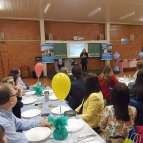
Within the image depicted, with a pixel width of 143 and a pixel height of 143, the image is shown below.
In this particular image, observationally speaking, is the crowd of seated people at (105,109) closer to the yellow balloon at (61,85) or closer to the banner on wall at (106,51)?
the yellow balloon at (61,85)

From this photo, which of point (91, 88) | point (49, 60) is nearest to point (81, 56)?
point (49, 60)

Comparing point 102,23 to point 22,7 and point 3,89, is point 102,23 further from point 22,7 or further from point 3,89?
point 3,89

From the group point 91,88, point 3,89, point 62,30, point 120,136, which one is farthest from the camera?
point 62,30

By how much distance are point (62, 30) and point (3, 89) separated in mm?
7615

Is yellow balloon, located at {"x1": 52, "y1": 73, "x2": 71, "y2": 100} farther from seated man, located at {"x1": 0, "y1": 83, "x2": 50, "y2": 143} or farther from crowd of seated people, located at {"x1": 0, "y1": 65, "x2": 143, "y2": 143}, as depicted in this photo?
seated man, located at {"x1": 0, "y1": 83, "x2": 50, "y2": 143}

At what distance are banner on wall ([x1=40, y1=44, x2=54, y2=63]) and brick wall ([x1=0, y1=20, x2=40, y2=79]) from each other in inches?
21.5

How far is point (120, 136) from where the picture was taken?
138 cm

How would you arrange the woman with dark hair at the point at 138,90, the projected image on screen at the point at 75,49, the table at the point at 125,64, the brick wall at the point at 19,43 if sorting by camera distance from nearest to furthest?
the woman with dark hair at the point at 138,90 → the brick wall at the point at 19,43 → the projected image on screen at the point at 75,49 → the table at the point at 125,64

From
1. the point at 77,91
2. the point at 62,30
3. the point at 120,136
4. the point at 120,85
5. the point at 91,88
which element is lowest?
the point at 120,136

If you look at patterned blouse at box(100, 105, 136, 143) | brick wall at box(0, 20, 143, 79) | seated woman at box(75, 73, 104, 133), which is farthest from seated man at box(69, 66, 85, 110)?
brick wall at box(0, 20, 143, 79)

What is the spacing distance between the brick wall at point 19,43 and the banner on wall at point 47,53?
547mm

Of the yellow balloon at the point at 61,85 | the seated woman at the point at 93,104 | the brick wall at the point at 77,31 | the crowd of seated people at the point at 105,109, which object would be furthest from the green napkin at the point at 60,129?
the brick wall at the point at 77,31

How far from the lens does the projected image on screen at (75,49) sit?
835 cm

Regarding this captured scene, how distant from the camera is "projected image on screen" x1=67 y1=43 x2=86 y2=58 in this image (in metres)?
8.35
